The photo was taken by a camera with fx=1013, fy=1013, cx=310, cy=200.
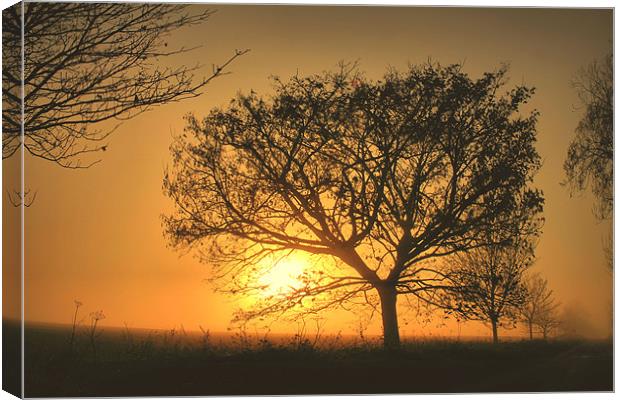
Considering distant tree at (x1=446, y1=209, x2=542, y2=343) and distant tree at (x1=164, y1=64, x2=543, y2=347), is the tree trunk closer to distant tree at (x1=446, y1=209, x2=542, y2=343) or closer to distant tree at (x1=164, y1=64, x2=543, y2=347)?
distant tree at (x1=164, y1=64, x2=543, y2=347)

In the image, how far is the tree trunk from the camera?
8.80 meters

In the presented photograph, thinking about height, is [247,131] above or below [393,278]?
above

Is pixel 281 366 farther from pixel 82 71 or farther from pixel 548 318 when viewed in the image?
pixel 82 71

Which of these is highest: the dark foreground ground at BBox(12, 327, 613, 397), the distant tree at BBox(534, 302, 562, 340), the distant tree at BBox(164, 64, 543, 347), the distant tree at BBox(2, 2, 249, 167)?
the distant tree at BBox(2, 2, 249, 167)

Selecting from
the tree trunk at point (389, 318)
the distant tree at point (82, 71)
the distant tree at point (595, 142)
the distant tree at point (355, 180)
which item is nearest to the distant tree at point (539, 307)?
the distant tree at point (355, 180)

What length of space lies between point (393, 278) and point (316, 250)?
72 centimetres

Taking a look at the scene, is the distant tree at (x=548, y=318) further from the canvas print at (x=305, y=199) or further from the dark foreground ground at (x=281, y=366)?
the dark foreground ground at (x=281, y=366)

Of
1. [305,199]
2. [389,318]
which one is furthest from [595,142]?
[305,199]

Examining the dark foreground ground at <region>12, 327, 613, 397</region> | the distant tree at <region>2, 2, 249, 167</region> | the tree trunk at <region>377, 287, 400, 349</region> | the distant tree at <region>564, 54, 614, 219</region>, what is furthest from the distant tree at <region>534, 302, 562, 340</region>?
the distant tree at <region>2, 2, 249, 167</region>

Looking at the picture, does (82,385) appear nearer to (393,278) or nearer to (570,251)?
(393,278)

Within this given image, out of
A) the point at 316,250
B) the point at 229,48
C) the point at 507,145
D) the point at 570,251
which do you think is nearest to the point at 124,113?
the point at 229,48

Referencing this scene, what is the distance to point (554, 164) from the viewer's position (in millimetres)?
9016

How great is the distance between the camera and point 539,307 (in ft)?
29.3

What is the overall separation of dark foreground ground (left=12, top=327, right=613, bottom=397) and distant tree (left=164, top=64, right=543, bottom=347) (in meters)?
0.30
